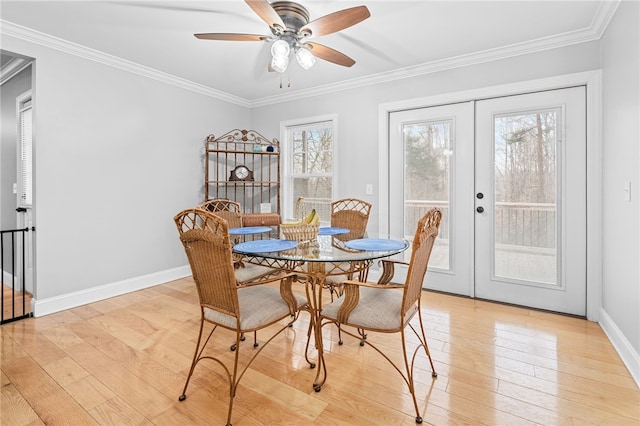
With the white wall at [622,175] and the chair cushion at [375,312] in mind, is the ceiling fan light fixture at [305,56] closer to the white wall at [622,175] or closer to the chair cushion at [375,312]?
the chair cushion at [375,312]

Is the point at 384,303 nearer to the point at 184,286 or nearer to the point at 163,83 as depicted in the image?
the point at 184,286

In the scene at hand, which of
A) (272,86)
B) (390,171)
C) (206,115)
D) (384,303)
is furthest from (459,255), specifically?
(206,115)

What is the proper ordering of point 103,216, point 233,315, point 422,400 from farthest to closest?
point 103,216, point 422,400, point 233,315

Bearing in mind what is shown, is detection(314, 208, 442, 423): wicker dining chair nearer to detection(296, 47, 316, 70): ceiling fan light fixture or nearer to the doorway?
detection(296, 47, 316, 70): ceiling fan light fixture

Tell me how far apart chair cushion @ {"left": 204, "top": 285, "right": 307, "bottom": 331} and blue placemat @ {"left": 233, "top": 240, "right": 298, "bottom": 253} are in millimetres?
278

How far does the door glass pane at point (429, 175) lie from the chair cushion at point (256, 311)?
6.86 feet

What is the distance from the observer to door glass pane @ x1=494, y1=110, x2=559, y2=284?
2.94m

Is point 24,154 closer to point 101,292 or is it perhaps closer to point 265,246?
point 101,292

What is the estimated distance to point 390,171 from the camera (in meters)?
3.75

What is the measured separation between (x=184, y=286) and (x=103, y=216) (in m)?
1.13

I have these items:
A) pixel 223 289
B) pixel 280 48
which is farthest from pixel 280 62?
pixel 223 289

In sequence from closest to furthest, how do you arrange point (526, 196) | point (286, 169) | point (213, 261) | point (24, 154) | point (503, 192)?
1. point (213, 261)
2. point (526, 196)
3. point (503, 192)
4. point (24, 154)
5. point (286, 169)

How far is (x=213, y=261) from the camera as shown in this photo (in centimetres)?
156

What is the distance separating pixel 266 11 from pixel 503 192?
262 cm
